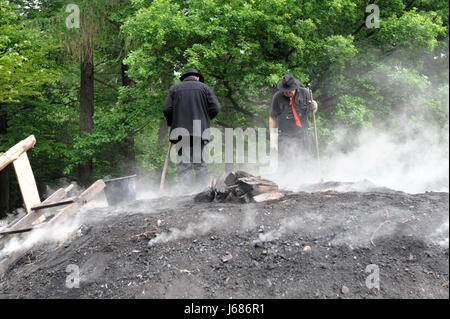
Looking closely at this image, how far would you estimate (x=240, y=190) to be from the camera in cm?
461

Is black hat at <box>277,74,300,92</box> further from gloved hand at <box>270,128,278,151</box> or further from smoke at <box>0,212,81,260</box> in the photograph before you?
smoke at <box>0,212,81,260</box>

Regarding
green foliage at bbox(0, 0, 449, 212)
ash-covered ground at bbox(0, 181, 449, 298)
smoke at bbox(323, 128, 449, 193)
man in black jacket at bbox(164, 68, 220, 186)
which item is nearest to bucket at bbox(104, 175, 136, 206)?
man in black jacket at bbox(164, 68, 220, 186)

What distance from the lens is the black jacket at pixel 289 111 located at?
6480 millimetres

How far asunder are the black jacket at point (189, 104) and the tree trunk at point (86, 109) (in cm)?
659

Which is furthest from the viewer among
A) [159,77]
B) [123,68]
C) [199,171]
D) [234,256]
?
[123,68]

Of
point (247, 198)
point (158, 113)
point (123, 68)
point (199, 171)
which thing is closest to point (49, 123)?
point (123, 68)

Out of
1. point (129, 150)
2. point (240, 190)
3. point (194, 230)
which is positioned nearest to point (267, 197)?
point (240, 190)

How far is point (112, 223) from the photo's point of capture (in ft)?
13.6

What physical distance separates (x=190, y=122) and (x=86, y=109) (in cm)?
715

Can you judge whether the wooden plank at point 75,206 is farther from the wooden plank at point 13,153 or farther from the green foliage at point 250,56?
the green foliage at point 250,56

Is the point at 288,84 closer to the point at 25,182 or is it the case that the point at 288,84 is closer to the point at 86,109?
the point at 25,182

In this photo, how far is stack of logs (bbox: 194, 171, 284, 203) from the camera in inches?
173
